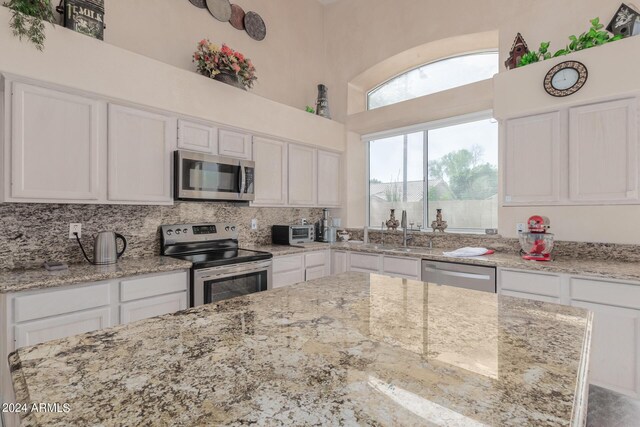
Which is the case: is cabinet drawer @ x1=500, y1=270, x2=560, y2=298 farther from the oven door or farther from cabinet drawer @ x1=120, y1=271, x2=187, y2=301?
cabinet drawer @ x1=120, y1=271, x2=187, y2=301

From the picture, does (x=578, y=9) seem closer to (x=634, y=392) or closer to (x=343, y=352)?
Answer: (x=634, y=392)

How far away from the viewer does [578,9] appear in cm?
288

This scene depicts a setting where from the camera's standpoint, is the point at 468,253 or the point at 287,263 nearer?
the point at 468,253

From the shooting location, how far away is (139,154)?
8.60ft

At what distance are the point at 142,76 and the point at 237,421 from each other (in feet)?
9.21

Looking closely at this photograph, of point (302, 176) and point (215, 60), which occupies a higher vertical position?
point (215, 60)

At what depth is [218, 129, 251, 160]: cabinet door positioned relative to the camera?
3.21 m

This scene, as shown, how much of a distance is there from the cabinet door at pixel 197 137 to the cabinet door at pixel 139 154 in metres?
0.08

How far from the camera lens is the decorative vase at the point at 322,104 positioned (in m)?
4.36

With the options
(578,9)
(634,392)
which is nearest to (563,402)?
(634,392)

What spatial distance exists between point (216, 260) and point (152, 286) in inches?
20.5

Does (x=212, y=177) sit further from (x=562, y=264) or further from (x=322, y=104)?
(x=562, y=264)

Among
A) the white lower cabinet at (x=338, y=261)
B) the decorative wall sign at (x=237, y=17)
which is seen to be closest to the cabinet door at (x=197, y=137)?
the decorative wall sign at (x=237, y=17)

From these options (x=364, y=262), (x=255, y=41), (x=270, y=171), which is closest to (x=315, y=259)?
(x=364, y=262)
